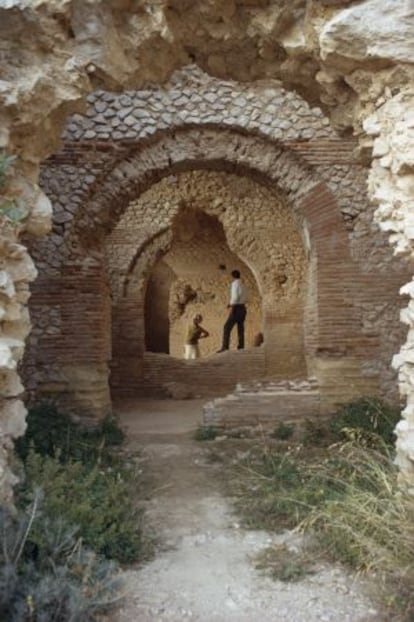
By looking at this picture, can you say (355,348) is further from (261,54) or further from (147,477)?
(261,54)

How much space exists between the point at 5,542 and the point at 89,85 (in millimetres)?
2854

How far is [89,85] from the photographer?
13.0 ft

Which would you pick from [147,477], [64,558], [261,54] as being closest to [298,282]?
[147,477]

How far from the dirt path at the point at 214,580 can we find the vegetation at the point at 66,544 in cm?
19

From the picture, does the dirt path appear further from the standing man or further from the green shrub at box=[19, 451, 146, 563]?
the standing man

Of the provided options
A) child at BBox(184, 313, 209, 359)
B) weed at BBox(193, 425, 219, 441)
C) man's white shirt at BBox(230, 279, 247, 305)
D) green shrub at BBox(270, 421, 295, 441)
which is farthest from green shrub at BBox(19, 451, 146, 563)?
child at BBox(184, 313, 209, 359)

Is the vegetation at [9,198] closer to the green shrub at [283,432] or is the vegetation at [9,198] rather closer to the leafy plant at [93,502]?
the leafy plant at [93,502]

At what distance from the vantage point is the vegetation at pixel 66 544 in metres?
2.66

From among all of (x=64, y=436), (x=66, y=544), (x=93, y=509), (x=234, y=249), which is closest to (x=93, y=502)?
(x=93, y=509)

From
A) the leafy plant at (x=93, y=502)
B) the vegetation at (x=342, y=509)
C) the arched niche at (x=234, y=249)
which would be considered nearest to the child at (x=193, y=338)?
the arched niche at (x=234, y=249)

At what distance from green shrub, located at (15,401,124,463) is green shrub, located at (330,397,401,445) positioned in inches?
102

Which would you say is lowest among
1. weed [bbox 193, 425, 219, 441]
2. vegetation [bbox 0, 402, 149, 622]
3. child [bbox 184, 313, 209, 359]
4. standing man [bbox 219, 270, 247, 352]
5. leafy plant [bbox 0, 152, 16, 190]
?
weed [bbox 193, 425, 219, 441]

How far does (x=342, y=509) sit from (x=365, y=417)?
11.2ft

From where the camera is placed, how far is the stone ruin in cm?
370
